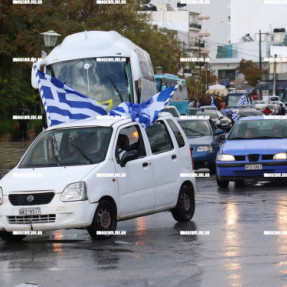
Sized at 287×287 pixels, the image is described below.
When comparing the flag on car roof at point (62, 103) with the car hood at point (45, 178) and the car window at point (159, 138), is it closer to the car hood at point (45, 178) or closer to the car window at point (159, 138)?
the car window at point (159, 138)

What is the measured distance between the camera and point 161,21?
187125mm

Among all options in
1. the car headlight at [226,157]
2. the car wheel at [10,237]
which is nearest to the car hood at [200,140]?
the car headlight at [226,157]

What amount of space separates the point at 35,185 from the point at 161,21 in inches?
6917

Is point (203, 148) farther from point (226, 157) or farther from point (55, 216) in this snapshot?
point (55, 216)

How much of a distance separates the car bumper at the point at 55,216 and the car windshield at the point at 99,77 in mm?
15398

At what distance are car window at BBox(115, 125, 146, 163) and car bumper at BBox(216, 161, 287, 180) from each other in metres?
7.35

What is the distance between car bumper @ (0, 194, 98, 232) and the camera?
12906 millimetres

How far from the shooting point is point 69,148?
1402cm

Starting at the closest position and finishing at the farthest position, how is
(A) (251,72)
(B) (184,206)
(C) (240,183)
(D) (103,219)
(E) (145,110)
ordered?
(D) (103,219) → (E) (145,110) → (B) (184,206) → (C) (240,183) → (A) (251,72)

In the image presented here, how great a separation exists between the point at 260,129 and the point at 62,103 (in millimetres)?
6674

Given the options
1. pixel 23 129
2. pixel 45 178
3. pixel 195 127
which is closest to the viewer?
pixel 45 178

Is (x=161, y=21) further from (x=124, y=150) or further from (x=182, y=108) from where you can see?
(x=124, y=150)

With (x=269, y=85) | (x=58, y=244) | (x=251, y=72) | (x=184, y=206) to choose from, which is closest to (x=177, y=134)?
(x=184, y=206)

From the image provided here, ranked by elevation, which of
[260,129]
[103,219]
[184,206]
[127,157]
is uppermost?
[127,157]
